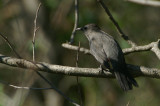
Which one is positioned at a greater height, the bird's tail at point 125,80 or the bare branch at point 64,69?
the bare branch at point 64,69

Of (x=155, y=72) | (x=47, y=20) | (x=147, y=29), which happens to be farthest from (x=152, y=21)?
(x=155, y=72)

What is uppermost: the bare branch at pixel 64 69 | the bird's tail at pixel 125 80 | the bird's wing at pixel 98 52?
the bare branch at pixel 64 69

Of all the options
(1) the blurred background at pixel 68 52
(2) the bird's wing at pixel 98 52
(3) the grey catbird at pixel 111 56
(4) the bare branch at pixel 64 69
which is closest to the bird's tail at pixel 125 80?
(3) the grey catbird at pixel 111 56

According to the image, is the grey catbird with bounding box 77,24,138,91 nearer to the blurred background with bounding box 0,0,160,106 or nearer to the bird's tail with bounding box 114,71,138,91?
the bird's tail with bounding box 114,71,138,91

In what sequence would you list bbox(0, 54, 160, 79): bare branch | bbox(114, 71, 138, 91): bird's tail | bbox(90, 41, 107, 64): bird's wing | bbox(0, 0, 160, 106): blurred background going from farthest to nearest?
bbox(0, 0, 160, 106): blurred background → bbox(90, 41, 107, 64): bird's wing → bbox(114, 71, 138, 91): bird's tail → bbox(0, 54, 160, 79): bare branch

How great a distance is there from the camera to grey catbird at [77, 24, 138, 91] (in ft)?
18.6

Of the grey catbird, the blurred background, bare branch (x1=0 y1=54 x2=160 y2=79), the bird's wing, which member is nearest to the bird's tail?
the grey catbird

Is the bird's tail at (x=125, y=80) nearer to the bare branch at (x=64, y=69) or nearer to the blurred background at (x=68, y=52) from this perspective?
the bare branch at (x=64, y=69)

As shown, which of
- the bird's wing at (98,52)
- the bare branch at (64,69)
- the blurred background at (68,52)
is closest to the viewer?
the bare branch at (64,69)

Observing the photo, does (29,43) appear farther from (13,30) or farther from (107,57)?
(13,30)

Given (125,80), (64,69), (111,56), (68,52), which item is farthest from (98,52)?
(68,52)

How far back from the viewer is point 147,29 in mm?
10680

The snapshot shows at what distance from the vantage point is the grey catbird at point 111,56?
223 inches

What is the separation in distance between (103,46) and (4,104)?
8.82 ft
